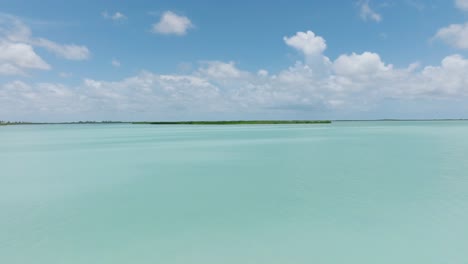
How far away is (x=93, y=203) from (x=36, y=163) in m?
10.5

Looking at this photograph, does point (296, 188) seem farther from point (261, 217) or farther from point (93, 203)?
point (93, 203)

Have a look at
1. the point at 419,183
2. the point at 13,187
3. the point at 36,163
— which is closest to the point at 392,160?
the point at 419,183

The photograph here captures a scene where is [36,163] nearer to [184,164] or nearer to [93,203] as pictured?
[184,164]

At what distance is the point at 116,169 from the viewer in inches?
534

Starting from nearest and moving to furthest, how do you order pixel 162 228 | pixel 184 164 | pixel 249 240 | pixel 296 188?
pixel 249 240 → pixel 162 228 → pixel 296 188 → pixel 184 164

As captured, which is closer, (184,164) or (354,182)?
(354,182)

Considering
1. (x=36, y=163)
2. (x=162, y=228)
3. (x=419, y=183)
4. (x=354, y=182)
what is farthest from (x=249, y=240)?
(x=36, y=163)

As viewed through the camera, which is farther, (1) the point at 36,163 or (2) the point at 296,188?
(1) the point at 36,163

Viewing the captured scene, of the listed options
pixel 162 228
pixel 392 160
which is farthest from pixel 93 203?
pixel 392 160

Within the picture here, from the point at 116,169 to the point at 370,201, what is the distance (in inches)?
447

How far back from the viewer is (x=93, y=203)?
8.13m

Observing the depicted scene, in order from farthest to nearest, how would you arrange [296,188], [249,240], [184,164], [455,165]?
[184,164] → [455,165] → [296,188] → [249,240]

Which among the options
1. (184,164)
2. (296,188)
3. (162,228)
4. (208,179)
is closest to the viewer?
(162,228)

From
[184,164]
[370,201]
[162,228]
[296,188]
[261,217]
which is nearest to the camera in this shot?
[162,228]
